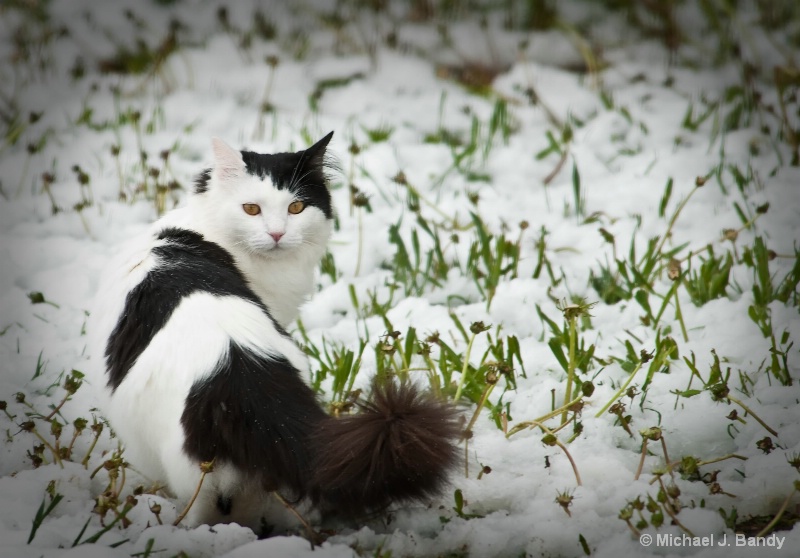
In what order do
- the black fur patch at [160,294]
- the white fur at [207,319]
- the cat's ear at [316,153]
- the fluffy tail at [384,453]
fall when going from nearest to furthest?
1. the fluffy tail at [384,453]
2. the white fur at [207,319]
3. the black fur patch at [160,294]
4. the cat's ear at [316,153]

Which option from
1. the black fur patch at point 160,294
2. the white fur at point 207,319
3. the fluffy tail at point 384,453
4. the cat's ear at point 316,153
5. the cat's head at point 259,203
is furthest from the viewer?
the cat's ear at point 316,153

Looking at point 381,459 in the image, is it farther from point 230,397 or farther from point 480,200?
point 480,200

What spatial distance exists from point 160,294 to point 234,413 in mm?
439

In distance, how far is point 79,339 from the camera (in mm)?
2990

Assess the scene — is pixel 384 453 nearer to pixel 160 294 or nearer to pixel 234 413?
pixel 234 413

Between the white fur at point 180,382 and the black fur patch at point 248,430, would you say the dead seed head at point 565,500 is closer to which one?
the black fur patch at point 248,430

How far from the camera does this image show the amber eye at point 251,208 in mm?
2590

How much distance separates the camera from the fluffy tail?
72.6 inches

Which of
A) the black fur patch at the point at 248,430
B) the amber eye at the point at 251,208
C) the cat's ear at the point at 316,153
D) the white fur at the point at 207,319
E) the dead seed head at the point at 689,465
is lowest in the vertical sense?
the dead seed head at the point at 689,465

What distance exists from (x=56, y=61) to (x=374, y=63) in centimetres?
214

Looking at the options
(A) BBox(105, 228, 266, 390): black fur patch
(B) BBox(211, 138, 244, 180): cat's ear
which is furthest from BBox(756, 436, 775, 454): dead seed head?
(B) BBox(211, 138, 244, 180): cat's ear

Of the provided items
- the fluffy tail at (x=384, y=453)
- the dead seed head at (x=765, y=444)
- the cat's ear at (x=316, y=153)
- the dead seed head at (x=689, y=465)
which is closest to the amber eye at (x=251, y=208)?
the cat's ear at (x=316, y=153)

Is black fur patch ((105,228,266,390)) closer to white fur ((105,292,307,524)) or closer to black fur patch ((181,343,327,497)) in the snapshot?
white fur ((105,292,307,524))

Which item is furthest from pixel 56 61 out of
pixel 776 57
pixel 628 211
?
pixel 776 57
